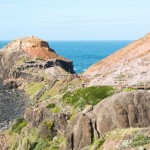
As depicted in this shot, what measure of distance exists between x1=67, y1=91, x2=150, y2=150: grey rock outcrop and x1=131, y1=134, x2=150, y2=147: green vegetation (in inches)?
273

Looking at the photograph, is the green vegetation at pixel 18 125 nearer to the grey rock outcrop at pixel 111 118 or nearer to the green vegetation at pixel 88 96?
the green vegetation at pixel 88 96

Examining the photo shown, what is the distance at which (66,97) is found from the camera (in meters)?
55.3

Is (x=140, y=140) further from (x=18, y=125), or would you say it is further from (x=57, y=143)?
(x=18, y=125)

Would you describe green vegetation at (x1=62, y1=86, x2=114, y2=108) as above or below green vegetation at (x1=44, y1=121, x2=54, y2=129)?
above

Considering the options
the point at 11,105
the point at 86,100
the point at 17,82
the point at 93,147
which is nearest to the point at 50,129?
the point at 86,100

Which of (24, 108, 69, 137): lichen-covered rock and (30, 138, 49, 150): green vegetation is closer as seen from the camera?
(30, 138, 49, 150): green vegetation

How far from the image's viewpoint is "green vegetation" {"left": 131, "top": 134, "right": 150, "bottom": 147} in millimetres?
26125

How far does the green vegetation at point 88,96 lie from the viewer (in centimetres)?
5031

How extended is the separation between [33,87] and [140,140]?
76.5m

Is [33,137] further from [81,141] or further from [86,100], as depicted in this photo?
[81,141]

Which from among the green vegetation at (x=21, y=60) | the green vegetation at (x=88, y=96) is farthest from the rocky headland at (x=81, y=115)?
the green vegetation at (x=21, y=60)

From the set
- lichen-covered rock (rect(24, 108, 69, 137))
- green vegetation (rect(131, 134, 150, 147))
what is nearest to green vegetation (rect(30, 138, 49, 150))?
lichen-covered rock (rect(24, 108, 69, 137))

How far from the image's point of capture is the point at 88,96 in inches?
2050

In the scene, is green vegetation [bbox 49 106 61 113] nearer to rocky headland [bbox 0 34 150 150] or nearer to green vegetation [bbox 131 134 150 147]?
rocky headland [bbox 0 34 150 150]
